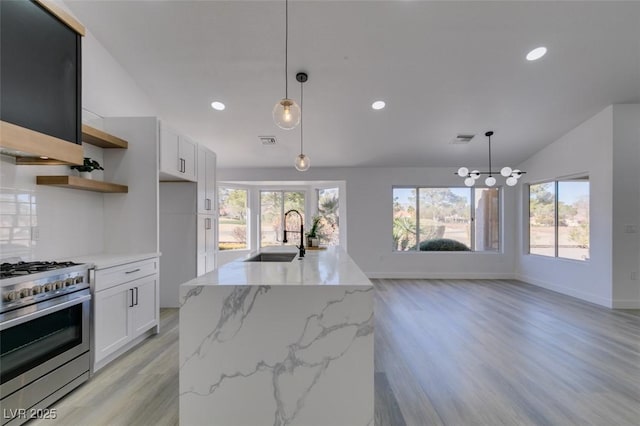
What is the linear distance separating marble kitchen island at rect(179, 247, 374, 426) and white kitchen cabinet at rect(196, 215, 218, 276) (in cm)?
273

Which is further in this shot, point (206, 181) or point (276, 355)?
point (206, 181)

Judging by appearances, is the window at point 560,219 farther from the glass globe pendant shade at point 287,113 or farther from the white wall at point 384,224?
the glass globe pendant shade at point 287,113

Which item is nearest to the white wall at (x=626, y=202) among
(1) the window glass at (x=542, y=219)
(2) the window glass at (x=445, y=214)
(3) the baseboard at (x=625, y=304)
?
(3) the baseboard at (x=625, y=304)

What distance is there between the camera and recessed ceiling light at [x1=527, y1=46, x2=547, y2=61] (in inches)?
125

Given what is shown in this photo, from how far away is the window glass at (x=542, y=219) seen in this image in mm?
5312

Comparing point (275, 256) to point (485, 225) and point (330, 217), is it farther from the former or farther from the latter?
point (485, 225)

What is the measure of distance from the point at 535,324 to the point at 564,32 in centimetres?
335

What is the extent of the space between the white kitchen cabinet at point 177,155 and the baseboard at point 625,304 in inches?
252

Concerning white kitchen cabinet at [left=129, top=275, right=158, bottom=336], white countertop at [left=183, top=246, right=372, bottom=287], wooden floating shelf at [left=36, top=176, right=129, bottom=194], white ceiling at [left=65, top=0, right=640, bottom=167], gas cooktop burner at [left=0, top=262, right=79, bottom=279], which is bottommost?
white kitchen cabinet at [left=129, top=275, right=158, bottom=336]

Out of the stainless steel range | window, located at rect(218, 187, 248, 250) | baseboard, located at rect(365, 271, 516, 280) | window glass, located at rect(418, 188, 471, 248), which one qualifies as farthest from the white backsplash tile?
window glass, located at rect(418, 188, 471, 248)

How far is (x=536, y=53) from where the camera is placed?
324 centimetres

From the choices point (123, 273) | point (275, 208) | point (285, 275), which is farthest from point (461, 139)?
point (123, 273)

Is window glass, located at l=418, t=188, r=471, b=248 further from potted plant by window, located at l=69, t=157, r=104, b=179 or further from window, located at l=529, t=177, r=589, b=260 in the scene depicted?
potted plant by window, located at l=69, t=157, r=104, b=179

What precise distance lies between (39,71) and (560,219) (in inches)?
285
